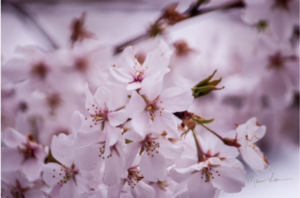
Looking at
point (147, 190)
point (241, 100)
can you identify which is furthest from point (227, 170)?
point (241, 100)

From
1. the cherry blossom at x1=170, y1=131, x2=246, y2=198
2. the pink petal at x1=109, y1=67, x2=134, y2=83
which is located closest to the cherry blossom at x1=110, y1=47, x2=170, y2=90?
the pink petal at x1=109, y1=67, x2=134, y2=83

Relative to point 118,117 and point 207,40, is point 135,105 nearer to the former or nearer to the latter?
point 118,117

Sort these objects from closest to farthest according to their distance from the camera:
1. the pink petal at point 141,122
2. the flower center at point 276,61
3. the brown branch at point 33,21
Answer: the pink petal at point 141,122 < the flower center at point 276,61 < the brown branch at point 33,21

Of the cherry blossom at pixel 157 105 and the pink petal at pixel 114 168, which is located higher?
the cherry blossom at pixel 157 105

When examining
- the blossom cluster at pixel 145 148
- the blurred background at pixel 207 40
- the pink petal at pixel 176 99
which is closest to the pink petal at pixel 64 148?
the blossom cluster at pixel 145 148

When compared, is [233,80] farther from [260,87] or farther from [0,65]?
[0,65]

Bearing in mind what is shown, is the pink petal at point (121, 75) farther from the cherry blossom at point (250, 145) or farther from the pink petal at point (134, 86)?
the cherry blossom at point (250, 145)

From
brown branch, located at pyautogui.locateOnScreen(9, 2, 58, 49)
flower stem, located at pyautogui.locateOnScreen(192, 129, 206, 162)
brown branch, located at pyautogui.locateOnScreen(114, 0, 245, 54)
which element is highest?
brown branch, located at pyautogui.locateOnScreen(9, 2, 58, 49)

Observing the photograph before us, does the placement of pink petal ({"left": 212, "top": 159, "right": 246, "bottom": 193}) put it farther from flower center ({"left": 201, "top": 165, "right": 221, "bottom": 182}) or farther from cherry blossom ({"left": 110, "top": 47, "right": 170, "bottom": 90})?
cherry blossom ({"left": 110, "top": 47, "right": 170, "bottom": 90})
